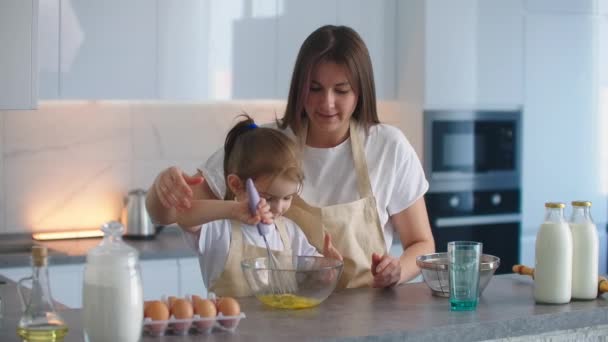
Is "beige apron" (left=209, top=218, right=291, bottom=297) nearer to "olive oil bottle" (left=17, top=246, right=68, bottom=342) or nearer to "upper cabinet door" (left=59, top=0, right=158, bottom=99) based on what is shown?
"olive oil bottle" (left=17, top=246, right=68, bottom=342)

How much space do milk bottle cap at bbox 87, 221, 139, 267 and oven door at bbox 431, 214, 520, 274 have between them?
281 cm

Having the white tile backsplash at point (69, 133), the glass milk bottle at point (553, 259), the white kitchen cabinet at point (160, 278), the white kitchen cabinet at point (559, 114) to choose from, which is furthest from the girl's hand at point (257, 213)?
the white kitchen cabinet at point (559, 114)

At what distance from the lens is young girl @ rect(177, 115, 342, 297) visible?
2.33 meters

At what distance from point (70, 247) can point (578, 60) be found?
2.45 meters

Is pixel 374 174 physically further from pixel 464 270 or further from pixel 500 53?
pixel 500 53

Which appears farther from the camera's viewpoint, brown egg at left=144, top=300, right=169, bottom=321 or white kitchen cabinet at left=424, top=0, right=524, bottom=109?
white kitchen cabinet at left=424, top=0, right=524, bottom=109

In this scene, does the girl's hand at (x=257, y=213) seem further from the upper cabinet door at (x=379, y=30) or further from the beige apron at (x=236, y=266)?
the upper cabinet door at (x=379, y=30)

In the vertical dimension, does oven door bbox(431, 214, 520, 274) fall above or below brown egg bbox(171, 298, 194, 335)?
below

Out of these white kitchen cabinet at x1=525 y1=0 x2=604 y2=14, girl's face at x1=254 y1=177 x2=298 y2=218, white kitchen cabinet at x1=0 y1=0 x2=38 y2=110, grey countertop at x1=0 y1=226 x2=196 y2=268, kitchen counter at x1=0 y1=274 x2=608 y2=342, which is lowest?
grey countertop at x1=0 y1=226 x2=196 y2=268

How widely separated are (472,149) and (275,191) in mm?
2407

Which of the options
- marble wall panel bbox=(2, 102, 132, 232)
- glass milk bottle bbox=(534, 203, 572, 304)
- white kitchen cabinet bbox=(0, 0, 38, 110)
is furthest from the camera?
marble wall panel bbox=(2, 102, 132, 232)

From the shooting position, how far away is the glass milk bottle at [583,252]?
2314mm

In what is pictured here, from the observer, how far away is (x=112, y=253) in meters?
1.82

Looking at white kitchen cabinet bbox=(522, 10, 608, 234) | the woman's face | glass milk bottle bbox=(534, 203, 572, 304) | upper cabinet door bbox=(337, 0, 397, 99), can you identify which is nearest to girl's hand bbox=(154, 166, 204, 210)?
the woman's face
